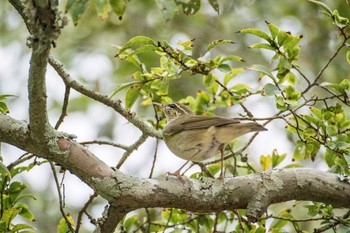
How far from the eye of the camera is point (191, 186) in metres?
3.55

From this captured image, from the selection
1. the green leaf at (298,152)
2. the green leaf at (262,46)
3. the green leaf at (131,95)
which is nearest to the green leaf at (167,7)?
the green leaf at (262,46)

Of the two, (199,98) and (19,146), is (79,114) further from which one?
(19,146)

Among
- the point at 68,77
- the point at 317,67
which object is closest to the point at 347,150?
the point at 68,77

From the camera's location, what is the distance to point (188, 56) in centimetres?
372

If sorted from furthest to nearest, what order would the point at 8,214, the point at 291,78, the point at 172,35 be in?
the point at 172,35 → the point at 291,78 → the point at 8,214

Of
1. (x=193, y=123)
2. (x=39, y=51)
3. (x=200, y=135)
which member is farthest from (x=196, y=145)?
(x=39, y=51)

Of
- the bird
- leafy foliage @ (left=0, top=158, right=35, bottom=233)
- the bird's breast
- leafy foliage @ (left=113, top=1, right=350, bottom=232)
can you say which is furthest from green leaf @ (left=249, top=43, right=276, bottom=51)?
leafy foliage @ (left=0, top=158, right=35, bottom=233)

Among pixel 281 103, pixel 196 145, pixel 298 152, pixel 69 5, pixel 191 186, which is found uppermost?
pixel 196 145

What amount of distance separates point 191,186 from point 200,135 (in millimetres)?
844

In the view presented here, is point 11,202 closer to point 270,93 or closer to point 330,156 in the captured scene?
point 270,93

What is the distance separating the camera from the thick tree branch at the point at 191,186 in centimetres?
331

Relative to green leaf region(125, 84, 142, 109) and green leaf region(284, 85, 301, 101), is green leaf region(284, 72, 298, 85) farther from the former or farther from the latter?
green leaf region(125, 84, 142, 109)

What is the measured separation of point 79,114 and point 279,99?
5.39m

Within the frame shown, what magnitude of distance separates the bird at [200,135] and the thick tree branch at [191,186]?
0.44 m
